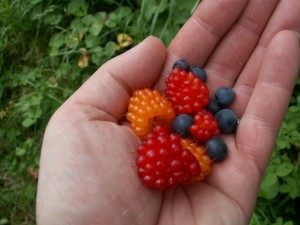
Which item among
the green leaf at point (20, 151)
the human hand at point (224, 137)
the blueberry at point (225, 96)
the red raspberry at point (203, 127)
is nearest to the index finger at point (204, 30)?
the human hand at point (224, 137)

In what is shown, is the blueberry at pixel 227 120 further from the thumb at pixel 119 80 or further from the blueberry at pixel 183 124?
the thumb at pixel 119 80

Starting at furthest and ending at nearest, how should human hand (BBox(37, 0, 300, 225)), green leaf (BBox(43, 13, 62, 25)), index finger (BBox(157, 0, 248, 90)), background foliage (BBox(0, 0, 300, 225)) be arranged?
green leaf (BBox(43, 13, 62, 25)) → background foliage (BBox(0, 0, 300, 225)) → index finger (BBox(157, 0, 248, 90)) → human hand (BBox(37, 0, 300, 225))

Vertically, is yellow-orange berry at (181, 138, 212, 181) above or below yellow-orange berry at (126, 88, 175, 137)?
below

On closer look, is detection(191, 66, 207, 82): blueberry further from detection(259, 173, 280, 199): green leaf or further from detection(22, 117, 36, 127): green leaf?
detection(22, 117, 36, 127): green leaf

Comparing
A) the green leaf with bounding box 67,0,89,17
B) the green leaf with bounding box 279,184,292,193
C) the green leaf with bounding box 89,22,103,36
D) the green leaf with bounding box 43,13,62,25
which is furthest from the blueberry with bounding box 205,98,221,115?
the green leaf with bounding box 43,13,62,25

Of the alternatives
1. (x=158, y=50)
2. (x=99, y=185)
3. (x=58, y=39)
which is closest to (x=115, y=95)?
(x=158, y=50)
